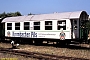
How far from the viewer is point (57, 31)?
697 inches

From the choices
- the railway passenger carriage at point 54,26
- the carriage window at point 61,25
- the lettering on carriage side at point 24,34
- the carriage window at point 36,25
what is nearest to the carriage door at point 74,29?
the railway passenger carriage at point 54,26

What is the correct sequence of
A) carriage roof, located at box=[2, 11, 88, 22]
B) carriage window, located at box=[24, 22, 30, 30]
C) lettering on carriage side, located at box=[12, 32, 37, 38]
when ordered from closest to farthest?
carriage roof, located at box=[2, 11, 88, 22]
lettering on carriage side, located at box=[12, 32, 37, 38]
carriage window, located at box=[24, 22, 30, 30]

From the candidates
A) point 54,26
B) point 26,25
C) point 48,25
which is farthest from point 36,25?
point 54,26

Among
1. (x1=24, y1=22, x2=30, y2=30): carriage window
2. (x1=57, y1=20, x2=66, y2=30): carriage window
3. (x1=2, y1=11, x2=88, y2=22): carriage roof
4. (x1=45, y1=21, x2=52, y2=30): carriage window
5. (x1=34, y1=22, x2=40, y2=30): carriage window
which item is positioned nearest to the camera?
(x1=2, y1=11, x2=88, y2=22): carriage roof

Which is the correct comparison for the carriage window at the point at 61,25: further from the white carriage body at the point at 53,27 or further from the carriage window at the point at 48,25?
the carriage window at the point at 48,25

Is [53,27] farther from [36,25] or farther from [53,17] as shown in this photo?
[36,25]

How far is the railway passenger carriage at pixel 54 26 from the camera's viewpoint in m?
17.0

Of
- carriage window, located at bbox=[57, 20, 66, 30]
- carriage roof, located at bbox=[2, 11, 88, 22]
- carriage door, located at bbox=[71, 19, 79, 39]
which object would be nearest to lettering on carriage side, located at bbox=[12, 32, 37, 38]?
carriage roof, located at bbox=[2, 11, 88, 22]

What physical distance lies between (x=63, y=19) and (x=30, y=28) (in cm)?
419

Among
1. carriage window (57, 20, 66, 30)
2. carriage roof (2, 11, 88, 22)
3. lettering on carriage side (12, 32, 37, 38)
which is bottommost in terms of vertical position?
lettering on carriage side (12, 32, 37, 38)

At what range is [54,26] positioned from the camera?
17.9 m

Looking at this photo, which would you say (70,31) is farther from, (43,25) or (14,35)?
(14,35)

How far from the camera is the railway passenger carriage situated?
1705 cm

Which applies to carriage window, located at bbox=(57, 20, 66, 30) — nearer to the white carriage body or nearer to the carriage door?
the white carriage body
